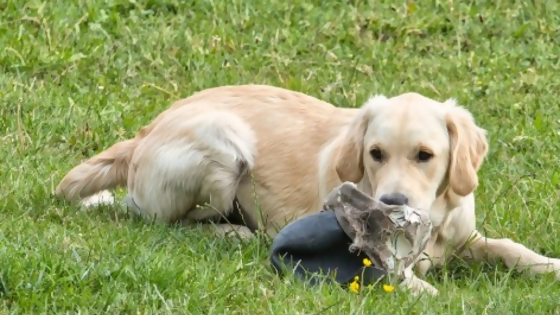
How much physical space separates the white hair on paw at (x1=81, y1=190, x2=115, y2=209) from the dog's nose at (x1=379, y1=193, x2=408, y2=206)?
191 centimetres

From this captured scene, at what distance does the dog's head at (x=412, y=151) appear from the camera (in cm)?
503

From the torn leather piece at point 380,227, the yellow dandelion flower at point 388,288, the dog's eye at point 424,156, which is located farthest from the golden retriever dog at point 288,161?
the yellow dandelion flower at point 388,288

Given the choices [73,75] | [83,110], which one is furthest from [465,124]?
[73,75]

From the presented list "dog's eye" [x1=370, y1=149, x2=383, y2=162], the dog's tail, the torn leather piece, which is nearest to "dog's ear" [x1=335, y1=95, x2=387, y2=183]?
"dog's eye" [x1=370, y1=149, x2=383, y2=162]

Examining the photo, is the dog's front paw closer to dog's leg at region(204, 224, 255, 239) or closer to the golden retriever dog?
the golden retriever dog

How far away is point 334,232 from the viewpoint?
193 inches

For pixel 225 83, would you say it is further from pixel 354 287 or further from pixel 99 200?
pixel 354 287

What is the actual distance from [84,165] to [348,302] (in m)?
2.39

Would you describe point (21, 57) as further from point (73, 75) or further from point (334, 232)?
point (334, 232)

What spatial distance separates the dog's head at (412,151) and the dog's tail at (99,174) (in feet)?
4.92

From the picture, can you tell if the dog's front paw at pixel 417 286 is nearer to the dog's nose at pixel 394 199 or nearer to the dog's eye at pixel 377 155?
the dog's nose at pixel 394 199

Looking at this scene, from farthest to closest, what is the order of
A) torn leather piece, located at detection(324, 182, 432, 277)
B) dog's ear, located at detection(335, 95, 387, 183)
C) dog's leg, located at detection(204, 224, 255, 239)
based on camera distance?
dog's leg, located at detection(204, 224, 255, 239) → dog's ear, located at detection(335, 95, 387, 183) → torn leather piece, located at detection(324, 182, 432, 277)

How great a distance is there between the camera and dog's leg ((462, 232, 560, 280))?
524 cm

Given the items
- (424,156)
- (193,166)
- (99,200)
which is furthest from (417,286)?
(99,200)
